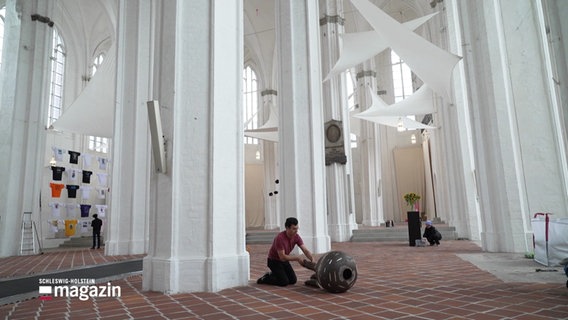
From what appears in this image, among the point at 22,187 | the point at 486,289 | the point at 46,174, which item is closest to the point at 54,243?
the point at 46,174

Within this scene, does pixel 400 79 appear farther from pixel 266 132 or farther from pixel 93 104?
pixel 93 104

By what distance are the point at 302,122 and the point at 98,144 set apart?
1656cm

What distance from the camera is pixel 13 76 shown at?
13555 mm

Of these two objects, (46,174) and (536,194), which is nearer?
(536,194)

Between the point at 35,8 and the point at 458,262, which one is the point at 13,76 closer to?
the point at 35,8

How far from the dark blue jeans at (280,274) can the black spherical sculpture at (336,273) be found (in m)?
0.65

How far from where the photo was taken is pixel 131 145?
11.3 metres

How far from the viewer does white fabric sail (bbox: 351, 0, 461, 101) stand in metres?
10.9

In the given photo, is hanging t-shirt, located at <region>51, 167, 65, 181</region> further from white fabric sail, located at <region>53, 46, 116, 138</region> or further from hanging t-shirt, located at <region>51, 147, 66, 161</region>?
white fabric sail, located at <region>53, 46, 116, 138</region>

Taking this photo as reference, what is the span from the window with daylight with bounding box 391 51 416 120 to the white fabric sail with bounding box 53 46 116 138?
18552mm

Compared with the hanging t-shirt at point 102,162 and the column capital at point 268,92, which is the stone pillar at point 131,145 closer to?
the hanging t-shirt at point 102,162

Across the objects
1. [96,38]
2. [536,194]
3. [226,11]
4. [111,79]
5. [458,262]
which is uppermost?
[96,38]

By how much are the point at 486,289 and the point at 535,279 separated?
1.19m

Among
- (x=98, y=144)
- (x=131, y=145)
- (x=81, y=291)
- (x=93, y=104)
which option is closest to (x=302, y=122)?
(x=131, y=145)
